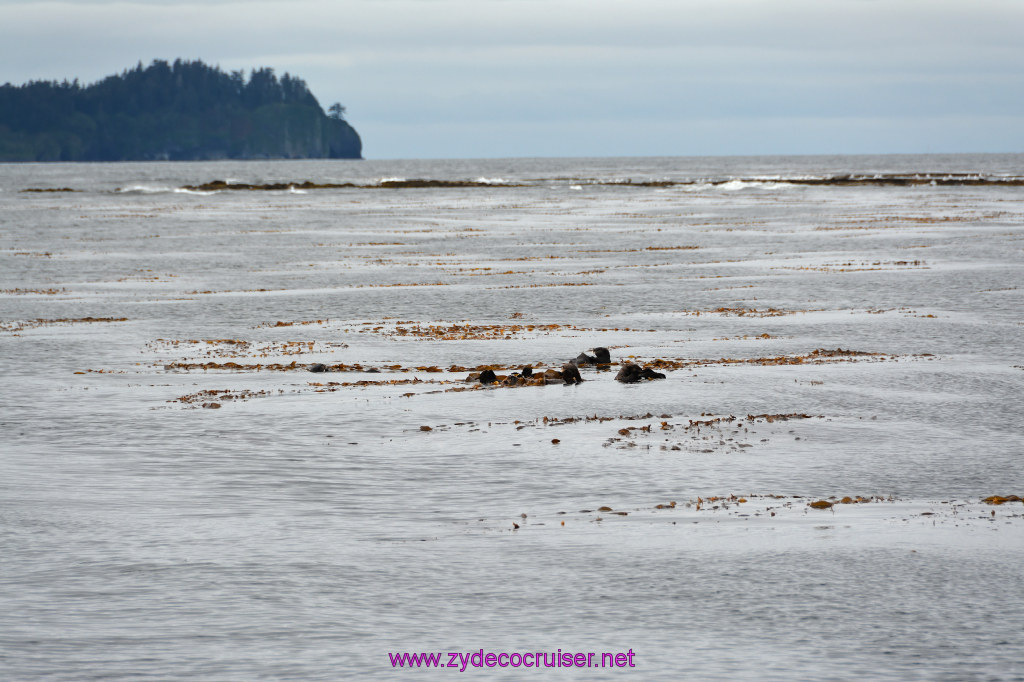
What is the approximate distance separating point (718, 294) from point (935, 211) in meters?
46.6

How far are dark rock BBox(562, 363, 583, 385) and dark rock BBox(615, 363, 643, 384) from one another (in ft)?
1.77

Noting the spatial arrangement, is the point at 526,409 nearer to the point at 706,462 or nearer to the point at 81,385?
the point at 706,462

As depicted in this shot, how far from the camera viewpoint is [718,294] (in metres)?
28.3

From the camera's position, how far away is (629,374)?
16.0m

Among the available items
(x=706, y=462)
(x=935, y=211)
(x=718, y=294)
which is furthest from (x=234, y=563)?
(x=935, y=211)

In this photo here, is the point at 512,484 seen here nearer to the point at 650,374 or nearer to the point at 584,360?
the point at 650,374

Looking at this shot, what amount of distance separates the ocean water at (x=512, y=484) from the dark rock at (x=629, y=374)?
30 centimetres

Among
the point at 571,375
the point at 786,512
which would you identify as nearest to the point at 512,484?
the point at 786,512

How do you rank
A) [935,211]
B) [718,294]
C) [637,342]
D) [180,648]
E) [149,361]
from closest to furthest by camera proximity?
[180,648]
[149,361]
[637,342]
[718,294]
[935,211]

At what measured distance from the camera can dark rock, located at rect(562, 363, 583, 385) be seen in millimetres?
16031

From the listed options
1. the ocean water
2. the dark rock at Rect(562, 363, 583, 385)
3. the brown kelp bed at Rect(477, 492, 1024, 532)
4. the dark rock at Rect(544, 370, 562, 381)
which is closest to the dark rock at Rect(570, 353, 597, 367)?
the ocean water

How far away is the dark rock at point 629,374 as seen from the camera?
15977mm

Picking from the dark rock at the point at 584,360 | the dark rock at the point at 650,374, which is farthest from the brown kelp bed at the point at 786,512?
the dark rock at the point at 584,360

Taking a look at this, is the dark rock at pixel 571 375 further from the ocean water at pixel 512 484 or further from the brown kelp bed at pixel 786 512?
the brown kelp bed at pixel 786 512
